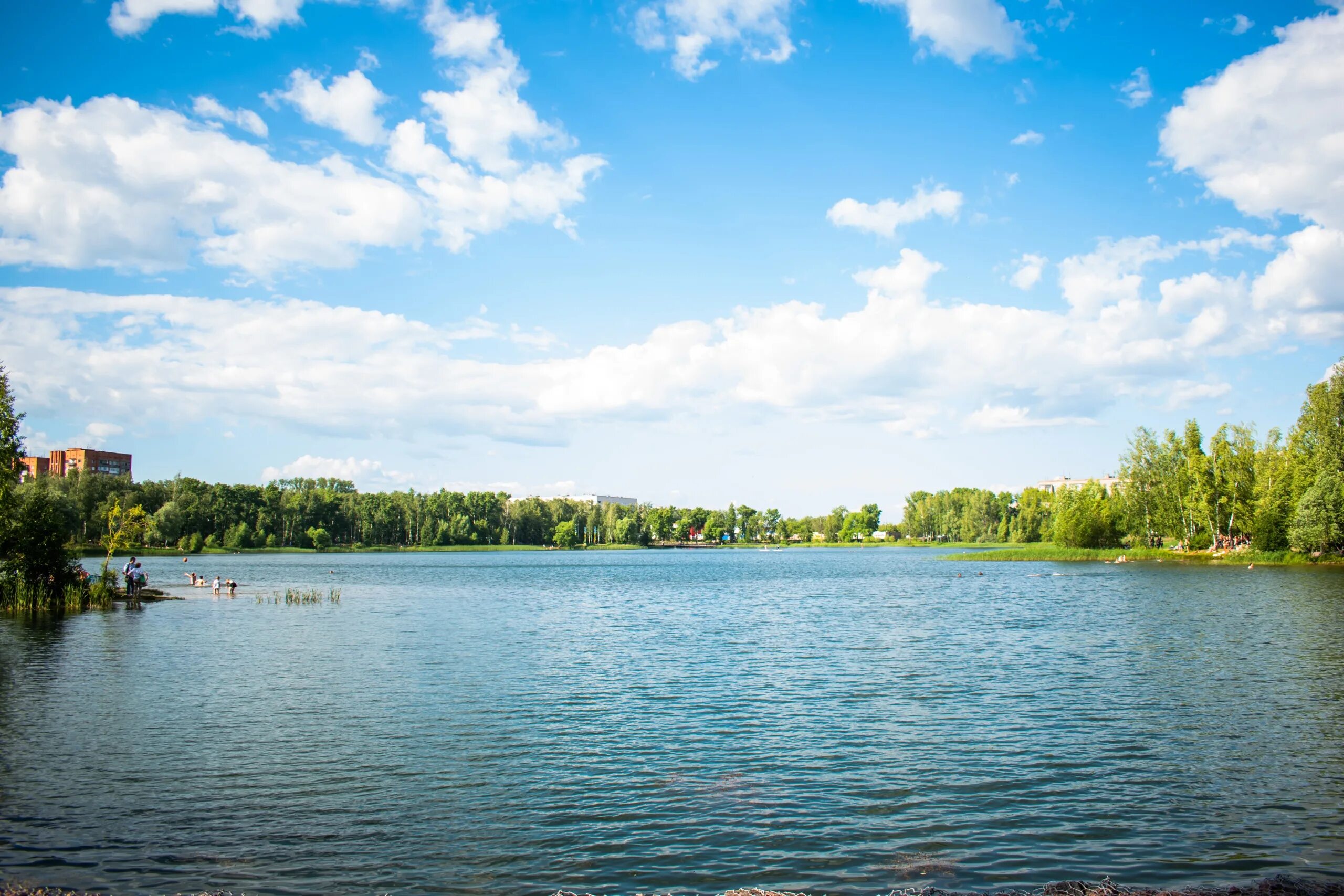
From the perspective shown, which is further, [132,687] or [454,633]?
[454,633]

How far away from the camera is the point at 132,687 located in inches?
937

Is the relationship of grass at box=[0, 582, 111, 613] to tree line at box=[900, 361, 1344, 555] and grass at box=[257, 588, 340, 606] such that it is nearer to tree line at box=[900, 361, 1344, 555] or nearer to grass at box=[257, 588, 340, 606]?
grass at box=[257, 588, 340, 606]

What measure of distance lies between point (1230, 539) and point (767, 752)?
9645 centimetres

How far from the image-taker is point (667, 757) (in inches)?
661

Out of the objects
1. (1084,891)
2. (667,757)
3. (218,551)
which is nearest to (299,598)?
(667,757)

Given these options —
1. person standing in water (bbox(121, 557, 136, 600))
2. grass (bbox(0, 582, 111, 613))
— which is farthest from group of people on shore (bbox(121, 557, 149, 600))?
grass (bbox(0, 582, 111, 613))

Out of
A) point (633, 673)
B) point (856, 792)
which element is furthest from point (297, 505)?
point (856, 792)

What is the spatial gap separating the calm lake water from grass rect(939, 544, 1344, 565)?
5360 centimetres

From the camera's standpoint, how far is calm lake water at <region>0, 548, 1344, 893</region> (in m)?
11.5

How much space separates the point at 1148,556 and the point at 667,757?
331 ft

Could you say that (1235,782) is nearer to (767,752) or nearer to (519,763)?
(767,752)

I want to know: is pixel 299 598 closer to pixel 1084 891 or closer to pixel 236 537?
pixel 1084 891

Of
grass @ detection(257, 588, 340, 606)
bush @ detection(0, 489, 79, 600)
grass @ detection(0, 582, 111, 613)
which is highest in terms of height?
bush @ detection(0, 489, 79, 600)

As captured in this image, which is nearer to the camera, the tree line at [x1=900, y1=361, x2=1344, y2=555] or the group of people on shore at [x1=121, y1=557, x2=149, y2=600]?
the group of people on shore at [x1=121, y1=557, x2=149, y2=600]
